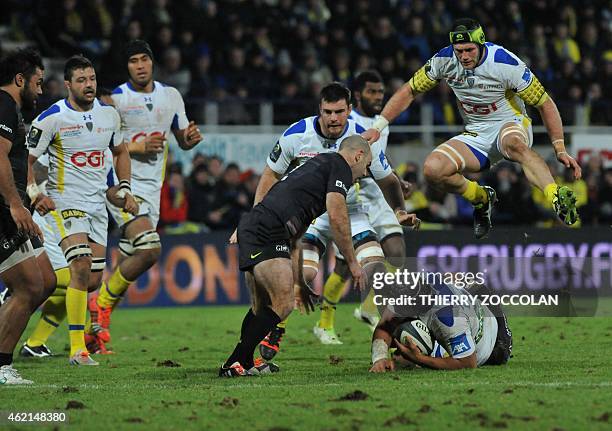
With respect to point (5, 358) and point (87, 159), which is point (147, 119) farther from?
point (5, 358)

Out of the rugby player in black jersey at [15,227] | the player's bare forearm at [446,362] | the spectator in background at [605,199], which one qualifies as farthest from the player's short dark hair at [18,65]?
the spectator in background at [605,199]

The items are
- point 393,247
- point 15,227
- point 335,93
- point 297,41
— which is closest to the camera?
point 15,227

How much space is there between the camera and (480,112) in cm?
1218

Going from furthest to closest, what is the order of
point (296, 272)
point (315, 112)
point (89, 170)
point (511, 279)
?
point (315, 112)
point (511, 279)
point (89, 170)
point (296, 272)

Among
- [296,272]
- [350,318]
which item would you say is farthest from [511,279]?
[296,272]

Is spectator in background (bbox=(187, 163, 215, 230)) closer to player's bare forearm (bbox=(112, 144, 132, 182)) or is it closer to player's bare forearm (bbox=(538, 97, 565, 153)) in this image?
player's bare forearm (bbox=(112, 144, 132, 182))

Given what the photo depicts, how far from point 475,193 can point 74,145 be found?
4260 millimetres

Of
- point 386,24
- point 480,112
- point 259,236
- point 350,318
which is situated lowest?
point 350,318

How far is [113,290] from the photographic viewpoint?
43.4 feet

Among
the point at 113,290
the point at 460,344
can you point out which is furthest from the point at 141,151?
the point at 460,344

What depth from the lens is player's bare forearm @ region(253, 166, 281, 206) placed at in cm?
1118

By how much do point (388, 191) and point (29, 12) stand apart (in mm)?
12518

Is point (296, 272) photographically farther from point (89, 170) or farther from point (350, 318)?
point (350, 318)

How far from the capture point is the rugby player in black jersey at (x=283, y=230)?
31.4 feet
